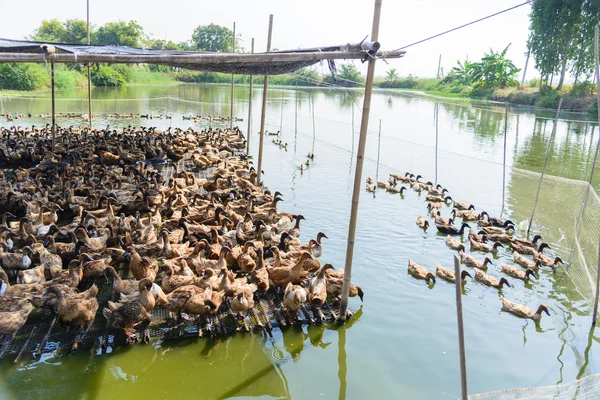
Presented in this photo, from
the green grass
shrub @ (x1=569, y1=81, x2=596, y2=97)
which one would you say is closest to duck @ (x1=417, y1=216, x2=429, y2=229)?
shrub @ (x1=569, y1=81, x2=596, y2=97)

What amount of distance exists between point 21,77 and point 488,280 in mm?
48518

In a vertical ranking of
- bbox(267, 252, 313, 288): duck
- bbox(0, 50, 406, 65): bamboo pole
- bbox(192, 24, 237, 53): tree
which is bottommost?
bbox(267, 252, 313, 288): duck

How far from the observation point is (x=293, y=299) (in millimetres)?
7328

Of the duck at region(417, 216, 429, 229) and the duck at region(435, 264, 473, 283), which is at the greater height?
the duck at region(417, 216, 429, 229)

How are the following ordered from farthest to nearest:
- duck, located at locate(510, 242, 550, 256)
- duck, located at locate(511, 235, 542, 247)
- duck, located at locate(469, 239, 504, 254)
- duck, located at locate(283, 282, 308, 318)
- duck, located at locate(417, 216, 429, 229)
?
duck, located at locate(417, 216, 429, 229) → duck, located at locate(511, 235, 542, 247) → duck, located at locate(469, 239, 504, 254) → duck, located at locate(510, 242, 550, 256) → duck, located at locate(283, 282, 308, 318)

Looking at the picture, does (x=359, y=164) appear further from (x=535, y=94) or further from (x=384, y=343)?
(x=535, y=94)

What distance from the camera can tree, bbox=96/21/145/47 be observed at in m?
76.6

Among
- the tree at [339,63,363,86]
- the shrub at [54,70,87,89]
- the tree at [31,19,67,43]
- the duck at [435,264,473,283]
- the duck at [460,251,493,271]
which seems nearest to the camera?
Answer: the duck at [435,264,473,283]

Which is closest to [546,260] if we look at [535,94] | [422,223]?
[422,223]

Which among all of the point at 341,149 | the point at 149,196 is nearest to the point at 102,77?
the point at 341,149

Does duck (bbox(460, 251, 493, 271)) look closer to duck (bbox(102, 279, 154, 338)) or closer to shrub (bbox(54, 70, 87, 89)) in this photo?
duck (bbox(102, 279, 154, 338))

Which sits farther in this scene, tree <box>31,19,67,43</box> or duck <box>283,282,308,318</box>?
tree <box>31,19,67,43</box>

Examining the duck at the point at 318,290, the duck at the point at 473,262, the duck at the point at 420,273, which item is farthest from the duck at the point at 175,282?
the duck at the point at 473,262

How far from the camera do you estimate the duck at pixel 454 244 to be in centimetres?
1169
